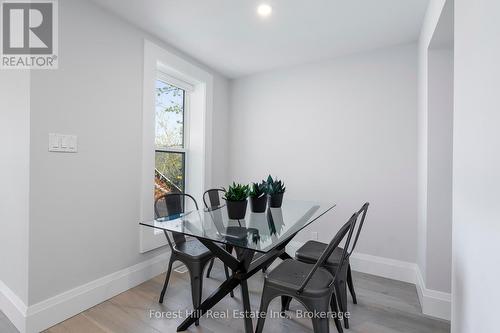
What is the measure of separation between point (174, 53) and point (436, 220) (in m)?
2.86

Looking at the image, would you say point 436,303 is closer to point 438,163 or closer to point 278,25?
point 438,163

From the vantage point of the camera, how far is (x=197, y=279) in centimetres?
177

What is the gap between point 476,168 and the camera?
92 cm

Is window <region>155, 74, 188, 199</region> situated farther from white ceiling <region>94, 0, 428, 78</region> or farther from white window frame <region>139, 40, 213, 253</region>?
white ceiling <region>94, 0, 428, 78</region>

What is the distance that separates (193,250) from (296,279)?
34.2 inches

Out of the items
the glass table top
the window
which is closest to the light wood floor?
the glass table top

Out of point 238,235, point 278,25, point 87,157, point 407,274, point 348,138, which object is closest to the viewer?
point 238,235

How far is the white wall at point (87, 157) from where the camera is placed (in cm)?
165

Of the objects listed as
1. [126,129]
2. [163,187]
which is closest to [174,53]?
[126,129]

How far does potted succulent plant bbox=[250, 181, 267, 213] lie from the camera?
1958 millimetres

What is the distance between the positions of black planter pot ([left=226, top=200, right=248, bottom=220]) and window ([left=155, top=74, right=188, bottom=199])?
1184 mm

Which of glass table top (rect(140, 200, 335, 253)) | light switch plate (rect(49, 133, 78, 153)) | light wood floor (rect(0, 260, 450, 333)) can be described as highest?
light switch plate (rect(49, 133, 78, 153))

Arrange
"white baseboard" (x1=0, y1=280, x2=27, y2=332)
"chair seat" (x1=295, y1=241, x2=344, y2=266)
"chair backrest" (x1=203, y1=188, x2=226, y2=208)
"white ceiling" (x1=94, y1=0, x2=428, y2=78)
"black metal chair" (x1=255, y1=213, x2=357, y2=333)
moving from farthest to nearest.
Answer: "chair backrest" (x1=203, y1=188, x2=226, y2=208)
"white ceiling" (x1=94, y1=0, x2=428, y2=78)
"chair seat" (x1=295, y1=241, x2=344, y2=266)
"white baseboard" (x1=0, y1=280, x2=27, y2=332)
"black metal chair" (x1=255, y1=213, x2=357, y2=333)

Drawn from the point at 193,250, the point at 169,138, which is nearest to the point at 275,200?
the point at 193,250
